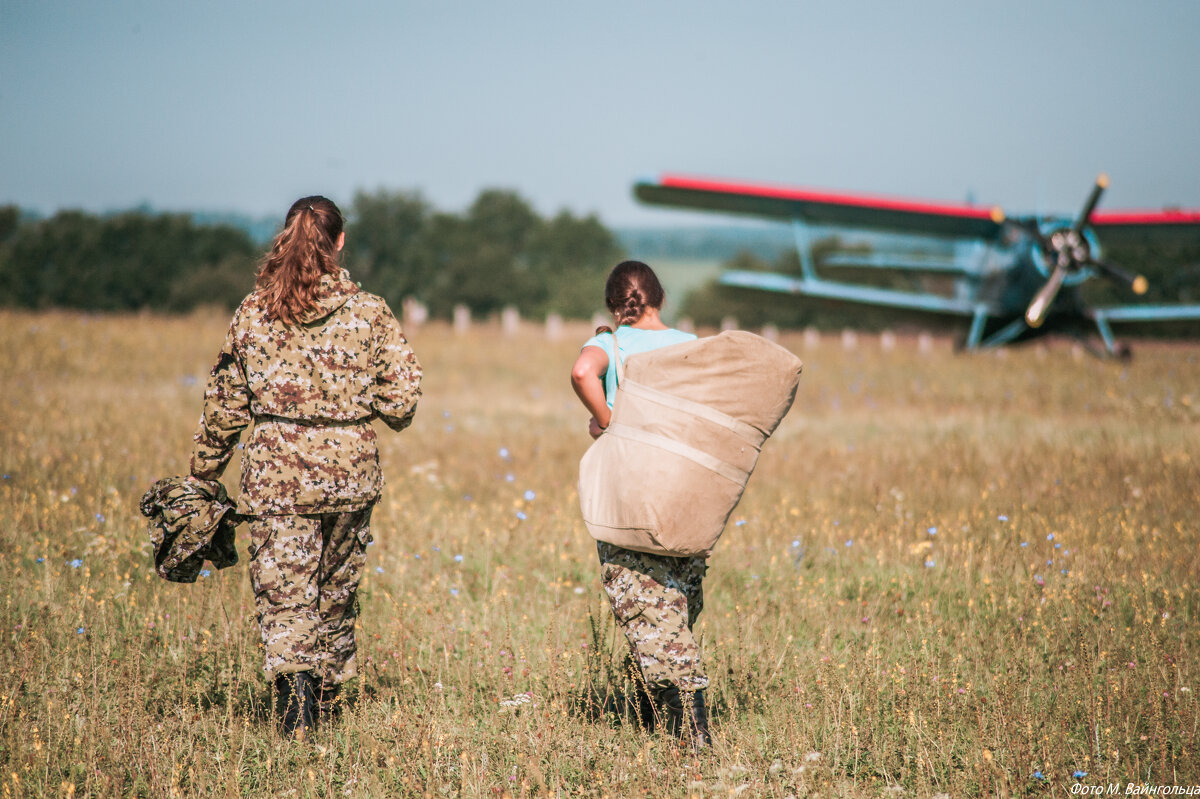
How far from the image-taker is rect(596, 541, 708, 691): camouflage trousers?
2.92m

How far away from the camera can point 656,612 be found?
293 centimetres

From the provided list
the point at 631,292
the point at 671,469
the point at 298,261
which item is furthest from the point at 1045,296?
the point at 298,261

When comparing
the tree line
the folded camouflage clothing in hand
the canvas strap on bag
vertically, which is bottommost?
the folded camouflage clothing in hand

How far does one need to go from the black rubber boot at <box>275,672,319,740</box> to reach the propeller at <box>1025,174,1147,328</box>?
1912cm

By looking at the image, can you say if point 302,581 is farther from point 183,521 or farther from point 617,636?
point 617,636

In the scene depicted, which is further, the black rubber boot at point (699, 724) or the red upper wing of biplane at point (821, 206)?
the red upper wing of biplane at point (821, 206)

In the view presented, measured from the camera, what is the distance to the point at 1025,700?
3412mm

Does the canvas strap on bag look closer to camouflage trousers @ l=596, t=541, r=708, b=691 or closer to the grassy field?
camouflage trousers @ l=596, t=541, r=708, b=691

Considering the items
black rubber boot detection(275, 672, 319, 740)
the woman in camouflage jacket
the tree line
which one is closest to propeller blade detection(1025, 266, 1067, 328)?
the woman in camouflage jacket

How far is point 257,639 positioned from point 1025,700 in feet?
11.0

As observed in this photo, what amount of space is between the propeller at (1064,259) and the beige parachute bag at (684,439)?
18.4 m

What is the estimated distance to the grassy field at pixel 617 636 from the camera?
2.94 metres

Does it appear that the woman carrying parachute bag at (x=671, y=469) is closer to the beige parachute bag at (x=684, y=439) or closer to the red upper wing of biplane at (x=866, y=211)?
the beige parachute bag at (x=684, y=439)

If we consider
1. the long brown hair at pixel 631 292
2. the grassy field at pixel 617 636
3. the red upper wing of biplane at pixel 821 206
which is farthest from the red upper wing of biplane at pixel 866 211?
the long brown hair at pixel 631 292
